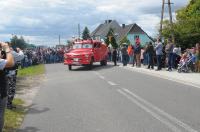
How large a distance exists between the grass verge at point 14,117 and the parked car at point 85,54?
17.3 metres

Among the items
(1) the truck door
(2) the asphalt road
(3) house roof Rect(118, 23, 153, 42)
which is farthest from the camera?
(3) house roof Rect(118, 23, 153, 42)

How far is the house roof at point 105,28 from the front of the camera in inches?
5192

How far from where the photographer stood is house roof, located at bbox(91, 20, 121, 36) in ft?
433

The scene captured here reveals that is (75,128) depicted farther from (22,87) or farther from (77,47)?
(77,47)

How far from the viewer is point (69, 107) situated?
1260 centimetres

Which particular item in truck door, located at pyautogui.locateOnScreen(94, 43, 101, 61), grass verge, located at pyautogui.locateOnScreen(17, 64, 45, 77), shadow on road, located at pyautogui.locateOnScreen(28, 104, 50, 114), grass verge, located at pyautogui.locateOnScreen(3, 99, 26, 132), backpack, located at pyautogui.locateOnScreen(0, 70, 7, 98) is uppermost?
backpack, located at pyautogui.locateOnScreen(0, 70, 7, 98)

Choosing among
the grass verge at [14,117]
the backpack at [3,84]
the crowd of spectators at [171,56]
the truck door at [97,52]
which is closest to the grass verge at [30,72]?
the truck door at [97,52]

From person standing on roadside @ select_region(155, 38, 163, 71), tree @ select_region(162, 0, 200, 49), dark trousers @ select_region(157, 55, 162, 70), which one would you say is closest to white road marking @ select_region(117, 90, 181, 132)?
person standing on roadside @ select_region(155, 38, 163, 71)

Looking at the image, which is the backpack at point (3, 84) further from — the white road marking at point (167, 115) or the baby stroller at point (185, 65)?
the baby stroller at point (185, 65)

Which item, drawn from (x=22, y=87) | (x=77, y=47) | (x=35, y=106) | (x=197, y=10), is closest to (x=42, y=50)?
(x=77, y=47)

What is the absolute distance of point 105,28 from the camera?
452 feet

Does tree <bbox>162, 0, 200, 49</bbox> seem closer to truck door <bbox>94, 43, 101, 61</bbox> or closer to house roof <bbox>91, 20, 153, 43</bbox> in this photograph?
truck door <bbox>94, 43, 101, 61</bbox>

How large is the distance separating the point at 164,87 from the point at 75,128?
9.00 meters

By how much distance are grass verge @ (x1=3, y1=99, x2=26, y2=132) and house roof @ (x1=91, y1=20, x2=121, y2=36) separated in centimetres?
11702
